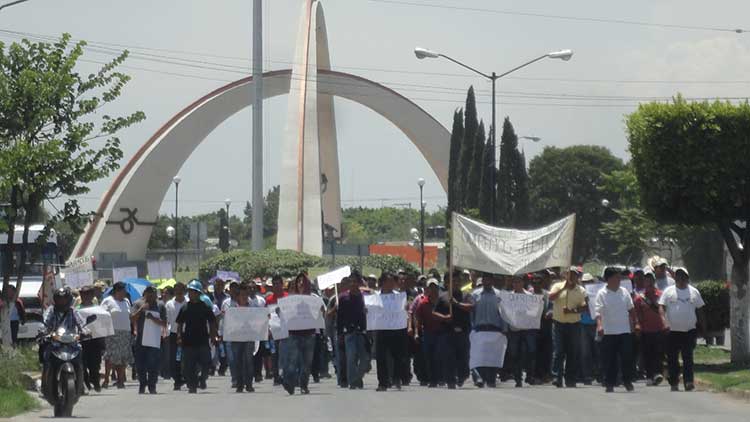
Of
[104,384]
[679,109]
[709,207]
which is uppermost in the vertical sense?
[679,109]

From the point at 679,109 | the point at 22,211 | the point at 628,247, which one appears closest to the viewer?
the point at 679,109

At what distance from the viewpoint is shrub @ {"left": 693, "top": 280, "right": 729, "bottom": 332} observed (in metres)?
28.6

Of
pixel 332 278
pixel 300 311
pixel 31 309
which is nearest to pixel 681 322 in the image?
pixel 300 311

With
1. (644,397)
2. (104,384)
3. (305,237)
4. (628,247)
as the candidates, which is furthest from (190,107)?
(644,397)

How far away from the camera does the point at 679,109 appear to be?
22.5 metres

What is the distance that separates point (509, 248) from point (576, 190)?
3093 inches

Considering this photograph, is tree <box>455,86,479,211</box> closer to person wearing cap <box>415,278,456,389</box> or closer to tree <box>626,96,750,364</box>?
tree <box>626,96,750,364</box>

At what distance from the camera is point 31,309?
33000 millimetres

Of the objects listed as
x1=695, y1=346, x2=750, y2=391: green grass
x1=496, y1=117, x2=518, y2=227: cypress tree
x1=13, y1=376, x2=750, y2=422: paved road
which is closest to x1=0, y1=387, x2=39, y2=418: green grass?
x1=13, y1=376, x2=750, y2=422: paved road

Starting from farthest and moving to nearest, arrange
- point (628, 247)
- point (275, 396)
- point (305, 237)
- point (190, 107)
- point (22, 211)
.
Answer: point (628, 247) → point (190, 107) → point (305, 237) → point (22, 211) → point (275, 396)

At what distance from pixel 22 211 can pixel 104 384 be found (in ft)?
17.8

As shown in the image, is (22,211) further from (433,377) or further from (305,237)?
(305,237)

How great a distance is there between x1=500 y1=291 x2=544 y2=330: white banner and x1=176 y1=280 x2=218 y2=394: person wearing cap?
4281 mm

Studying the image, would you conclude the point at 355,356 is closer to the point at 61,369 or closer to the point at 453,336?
the point at 453,336
